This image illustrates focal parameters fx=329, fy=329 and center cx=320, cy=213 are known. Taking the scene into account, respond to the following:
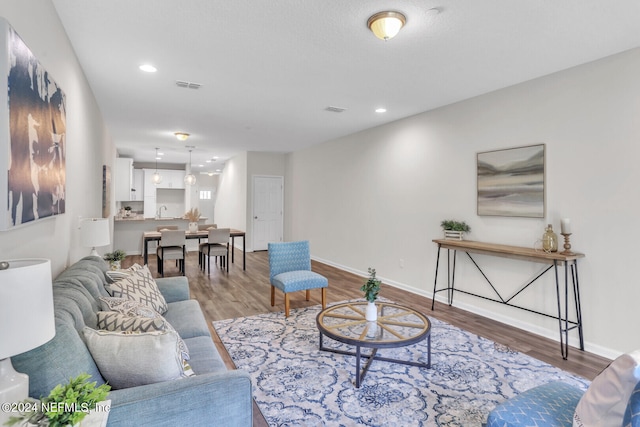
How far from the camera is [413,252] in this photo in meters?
4.92

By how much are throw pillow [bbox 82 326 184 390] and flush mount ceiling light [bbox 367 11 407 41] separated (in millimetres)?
2322

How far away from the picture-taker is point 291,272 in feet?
13.5

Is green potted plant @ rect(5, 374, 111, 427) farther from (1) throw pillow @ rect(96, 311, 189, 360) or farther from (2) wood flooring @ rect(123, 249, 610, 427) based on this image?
(2) wood flooring @ rect(123, 249, 610, 427)

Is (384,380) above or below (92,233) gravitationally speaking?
below

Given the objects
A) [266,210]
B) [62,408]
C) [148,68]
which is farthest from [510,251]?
[266,210]

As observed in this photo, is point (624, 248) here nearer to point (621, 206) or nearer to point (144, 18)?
point (621, 206)

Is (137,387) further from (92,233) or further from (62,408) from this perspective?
(92,233)

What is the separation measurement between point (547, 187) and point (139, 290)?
3.89m

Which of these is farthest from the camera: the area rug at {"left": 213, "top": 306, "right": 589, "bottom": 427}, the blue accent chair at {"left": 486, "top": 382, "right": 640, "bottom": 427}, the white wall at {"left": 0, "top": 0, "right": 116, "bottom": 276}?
the area rug at {"left": 213, "top": 306, "right": 589, "bottom": 427}

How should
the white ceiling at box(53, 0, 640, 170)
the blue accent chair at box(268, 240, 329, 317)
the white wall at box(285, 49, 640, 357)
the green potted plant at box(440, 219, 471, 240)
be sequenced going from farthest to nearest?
1. the green potted plant at box(440, 219, 471, 240)
2. the blue accent chair at box(268, 240, 329, 317)
3. the white wall at box(285, 49, 640, 357)
4. the white ceiling at box(53, 0, 640, 170)

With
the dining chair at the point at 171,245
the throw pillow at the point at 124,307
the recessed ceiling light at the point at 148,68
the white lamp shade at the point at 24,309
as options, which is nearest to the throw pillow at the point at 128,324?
the throw pillow at the point at 124,307

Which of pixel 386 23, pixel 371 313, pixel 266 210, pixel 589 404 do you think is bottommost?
pixel 371 313

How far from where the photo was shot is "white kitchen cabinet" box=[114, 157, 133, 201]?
7641 millimetres

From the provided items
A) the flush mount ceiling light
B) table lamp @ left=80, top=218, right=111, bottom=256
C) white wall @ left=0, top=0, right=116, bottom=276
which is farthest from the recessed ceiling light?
the flush mount ceiling light
